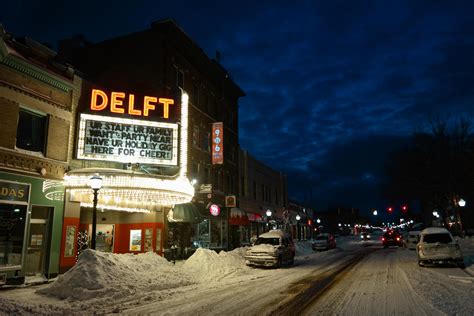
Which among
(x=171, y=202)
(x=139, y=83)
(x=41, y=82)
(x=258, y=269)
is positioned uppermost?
(x=139, y=83)

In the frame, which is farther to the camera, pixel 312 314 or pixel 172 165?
pixel 172 165

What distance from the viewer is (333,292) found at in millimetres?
12484

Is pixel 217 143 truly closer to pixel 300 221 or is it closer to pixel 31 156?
pixel 31 156

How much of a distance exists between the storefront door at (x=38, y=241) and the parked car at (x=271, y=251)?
10.5m

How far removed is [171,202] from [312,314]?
15550mm

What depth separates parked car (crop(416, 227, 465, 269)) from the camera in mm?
18281

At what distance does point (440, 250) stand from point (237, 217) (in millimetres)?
20302

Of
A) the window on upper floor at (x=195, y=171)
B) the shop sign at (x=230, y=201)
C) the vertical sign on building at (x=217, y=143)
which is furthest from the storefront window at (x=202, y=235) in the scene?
the vertical sign on building at (x=217, y=143)

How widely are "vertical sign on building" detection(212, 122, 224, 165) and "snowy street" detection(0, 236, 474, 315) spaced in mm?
14421

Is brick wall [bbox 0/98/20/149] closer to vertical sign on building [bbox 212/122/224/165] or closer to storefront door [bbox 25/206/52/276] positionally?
storefront door [bbox 25/206/52/276]

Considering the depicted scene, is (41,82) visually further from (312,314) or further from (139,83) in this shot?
(312,314)

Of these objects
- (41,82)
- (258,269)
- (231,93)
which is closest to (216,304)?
(258,269)

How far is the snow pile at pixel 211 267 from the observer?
56.8 ft

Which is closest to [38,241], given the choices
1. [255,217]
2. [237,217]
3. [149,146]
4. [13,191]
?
[13,191]
